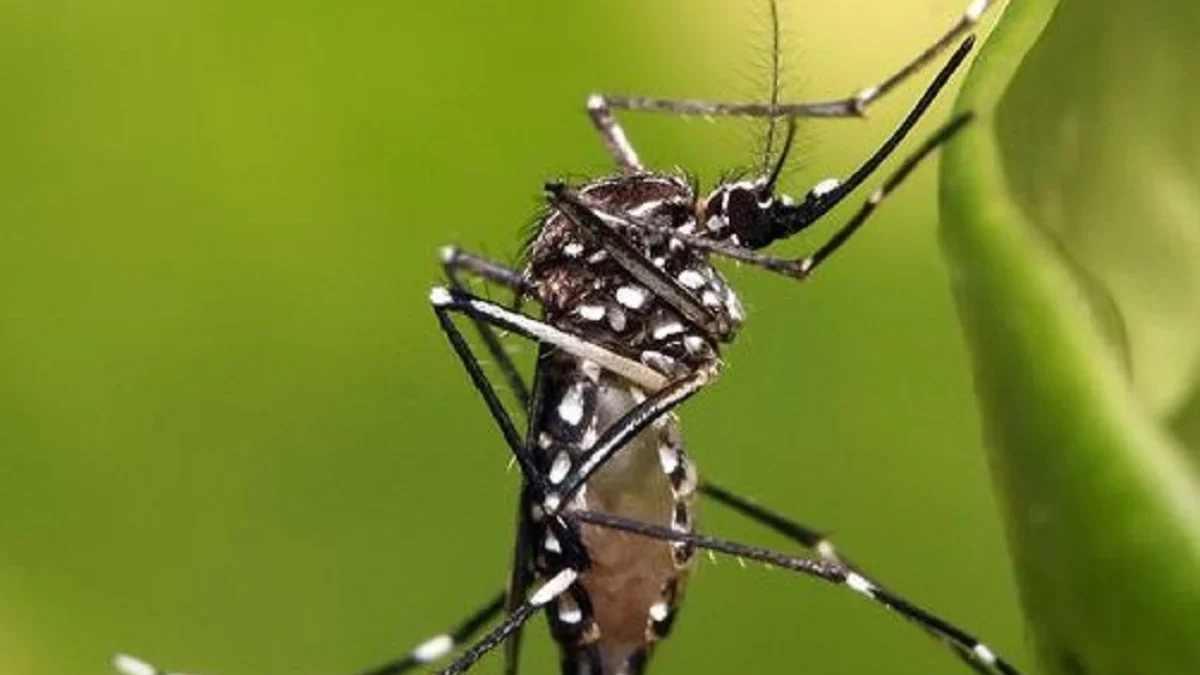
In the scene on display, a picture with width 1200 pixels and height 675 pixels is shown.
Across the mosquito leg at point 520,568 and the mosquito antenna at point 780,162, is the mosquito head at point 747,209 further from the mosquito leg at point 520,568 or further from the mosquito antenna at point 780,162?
the mosquito leg at point 520,568

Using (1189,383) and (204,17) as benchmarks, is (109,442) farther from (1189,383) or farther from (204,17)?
(1189,383)

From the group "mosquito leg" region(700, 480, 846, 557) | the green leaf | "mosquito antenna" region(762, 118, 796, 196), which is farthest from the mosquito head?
the green leaf

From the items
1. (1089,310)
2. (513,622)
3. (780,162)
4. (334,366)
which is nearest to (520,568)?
(513,622)

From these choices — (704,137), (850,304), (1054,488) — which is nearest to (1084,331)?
(1054,488)

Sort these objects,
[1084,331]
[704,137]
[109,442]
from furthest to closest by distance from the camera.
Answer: [704,137], [109,442], [1084,331]

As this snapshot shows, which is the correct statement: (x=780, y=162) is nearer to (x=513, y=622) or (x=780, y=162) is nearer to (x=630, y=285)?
(x=630, y=285)

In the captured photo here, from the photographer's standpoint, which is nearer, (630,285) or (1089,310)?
(1089,310)

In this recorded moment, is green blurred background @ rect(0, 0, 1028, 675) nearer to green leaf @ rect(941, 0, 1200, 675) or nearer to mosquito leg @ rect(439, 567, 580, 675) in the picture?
mosquito leg @ rect(439, 567, 580, 675)
